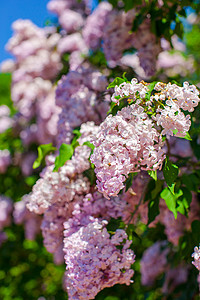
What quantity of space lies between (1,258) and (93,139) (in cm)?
333

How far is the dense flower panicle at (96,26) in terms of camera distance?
3104mm

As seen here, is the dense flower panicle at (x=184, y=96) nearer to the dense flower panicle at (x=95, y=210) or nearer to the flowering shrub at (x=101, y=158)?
the flowering shrub at (x=101, y=158)

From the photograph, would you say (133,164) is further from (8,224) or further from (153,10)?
(8,224)

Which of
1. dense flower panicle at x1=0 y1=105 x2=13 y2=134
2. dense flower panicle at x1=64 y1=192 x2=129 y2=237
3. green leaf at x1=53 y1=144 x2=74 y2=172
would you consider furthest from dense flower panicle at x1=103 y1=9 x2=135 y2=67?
dense flower panicle at x1=0 y1=105 x2=13 y2=134

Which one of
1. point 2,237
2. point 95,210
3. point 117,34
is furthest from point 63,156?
point 2,237

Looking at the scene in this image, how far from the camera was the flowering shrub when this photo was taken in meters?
1.38

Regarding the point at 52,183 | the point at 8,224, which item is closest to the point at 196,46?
the point at 8,224

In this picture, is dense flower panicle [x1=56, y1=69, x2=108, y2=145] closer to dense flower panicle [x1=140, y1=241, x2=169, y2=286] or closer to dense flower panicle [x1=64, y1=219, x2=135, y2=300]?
dense flower panicle [x1=64, y1=219, x2=135, y2=300]

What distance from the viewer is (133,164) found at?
1366 millimetres

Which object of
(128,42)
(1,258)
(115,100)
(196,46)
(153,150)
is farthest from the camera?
(196,46)

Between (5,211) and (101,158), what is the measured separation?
335 centimetres

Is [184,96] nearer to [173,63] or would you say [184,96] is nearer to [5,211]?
[5,211]

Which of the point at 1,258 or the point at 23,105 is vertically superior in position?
the point at 23,105

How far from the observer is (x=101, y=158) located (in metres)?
1.32
